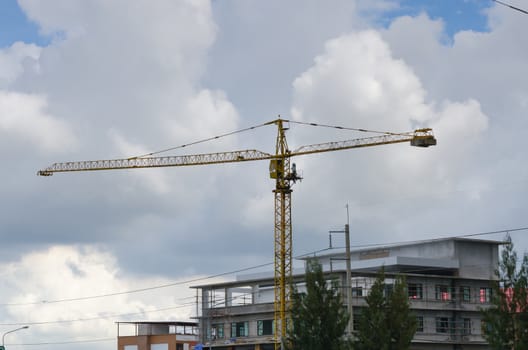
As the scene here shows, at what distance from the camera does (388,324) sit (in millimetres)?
59344

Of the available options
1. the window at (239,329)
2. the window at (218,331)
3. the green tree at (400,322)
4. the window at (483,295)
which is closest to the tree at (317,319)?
the green tree at (400,322)

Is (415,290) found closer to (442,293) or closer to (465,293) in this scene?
(442,293)

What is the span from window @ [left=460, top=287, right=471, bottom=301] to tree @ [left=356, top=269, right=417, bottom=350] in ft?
242

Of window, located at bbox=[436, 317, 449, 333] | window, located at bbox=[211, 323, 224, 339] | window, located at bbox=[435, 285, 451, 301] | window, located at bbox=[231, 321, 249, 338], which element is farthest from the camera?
window, located at bbox=[211, 323, 224, 339]

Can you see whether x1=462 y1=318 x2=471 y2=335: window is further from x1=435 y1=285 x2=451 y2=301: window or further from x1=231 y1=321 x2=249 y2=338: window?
x1=231 y1=321 x2=249 y2=338: window

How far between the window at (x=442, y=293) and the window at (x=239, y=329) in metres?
25.3

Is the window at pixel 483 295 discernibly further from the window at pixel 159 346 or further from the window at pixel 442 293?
the window at pixel 159 346

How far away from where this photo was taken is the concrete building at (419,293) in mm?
126125

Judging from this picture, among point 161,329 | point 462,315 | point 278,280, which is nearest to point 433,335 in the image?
point 462,315

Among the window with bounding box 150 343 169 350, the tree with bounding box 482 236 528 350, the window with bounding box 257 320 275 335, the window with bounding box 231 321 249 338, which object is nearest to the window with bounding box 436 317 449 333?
the window with bounding box 257 320 275 335

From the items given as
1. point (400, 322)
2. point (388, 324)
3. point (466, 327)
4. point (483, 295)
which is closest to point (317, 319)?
point (388, 324)

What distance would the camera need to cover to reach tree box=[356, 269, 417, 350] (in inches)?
2317

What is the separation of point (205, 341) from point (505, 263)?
82691mm

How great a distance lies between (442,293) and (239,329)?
27249mm
